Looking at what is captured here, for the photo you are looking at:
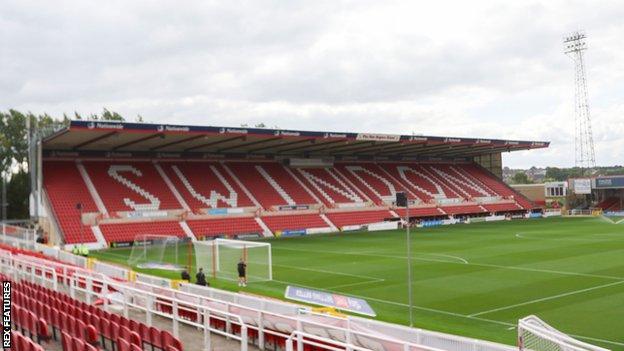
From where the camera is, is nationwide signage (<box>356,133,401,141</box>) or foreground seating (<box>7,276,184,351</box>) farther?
nationwide signage (<box>356,133,401,141</box>)

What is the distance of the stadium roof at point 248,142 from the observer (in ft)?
133

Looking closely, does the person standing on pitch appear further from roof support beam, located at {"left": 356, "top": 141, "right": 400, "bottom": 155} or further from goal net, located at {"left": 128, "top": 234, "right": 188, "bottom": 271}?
roof support beam, located at {"left": 356, "top": 141, "right": 400, "bottom": 155}

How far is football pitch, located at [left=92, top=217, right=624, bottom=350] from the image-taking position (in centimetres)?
1706

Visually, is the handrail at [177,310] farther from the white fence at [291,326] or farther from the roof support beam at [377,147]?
the roof support beam at [377,147]

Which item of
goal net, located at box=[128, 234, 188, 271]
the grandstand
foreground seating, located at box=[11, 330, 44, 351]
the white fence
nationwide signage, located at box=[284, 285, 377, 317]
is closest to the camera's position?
foreground seating, located at box=[11, 330, 44, 351]

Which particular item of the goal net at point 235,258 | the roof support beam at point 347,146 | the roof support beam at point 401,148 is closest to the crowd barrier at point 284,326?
the goal net at point 235,258

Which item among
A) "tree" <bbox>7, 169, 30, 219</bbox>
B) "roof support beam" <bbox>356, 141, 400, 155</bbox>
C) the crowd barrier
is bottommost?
the crowd barrier

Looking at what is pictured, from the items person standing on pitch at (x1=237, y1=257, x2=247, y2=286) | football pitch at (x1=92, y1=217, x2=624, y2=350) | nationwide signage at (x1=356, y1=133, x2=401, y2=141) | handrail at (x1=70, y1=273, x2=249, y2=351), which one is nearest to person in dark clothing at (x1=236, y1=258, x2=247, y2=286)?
person standing on pitch at (x1=237, y1=257, x2=247, y2=286)

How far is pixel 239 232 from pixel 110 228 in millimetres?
9999

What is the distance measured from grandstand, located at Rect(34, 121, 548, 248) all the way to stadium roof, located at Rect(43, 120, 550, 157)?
10cm

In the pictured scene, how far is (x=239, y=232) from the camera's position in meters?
46.5

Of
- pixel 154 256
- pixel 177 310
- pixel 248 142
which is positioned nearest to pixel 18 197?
pixel 248 142

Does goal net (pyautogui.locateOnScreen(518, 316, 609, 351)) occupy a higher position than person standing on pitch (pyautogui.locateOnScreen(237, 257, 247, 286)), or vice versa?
goal net (pyautogui.locateOnScreen(518, 316, 609, 351))

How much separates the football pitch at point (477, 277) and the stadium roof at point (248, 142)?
8.72 meters
